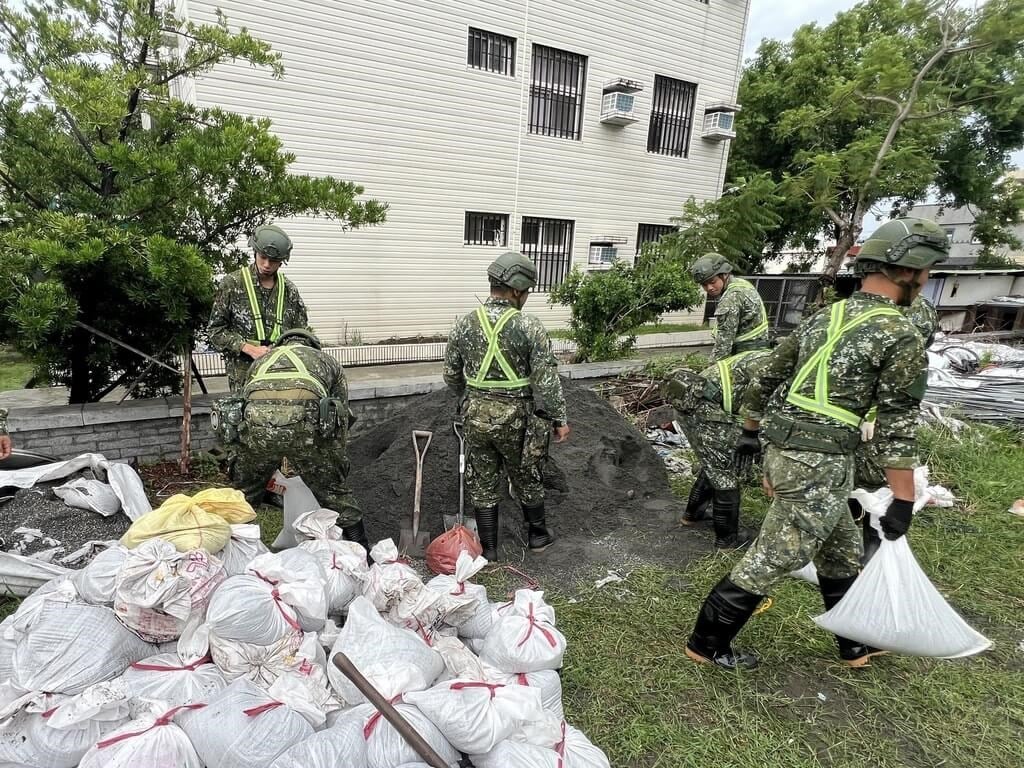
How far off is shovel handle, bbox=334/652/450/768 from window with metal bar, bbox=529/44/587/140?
36.1 ft

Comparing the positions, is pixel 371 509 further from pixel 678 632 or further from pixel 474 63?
pixel 474 63

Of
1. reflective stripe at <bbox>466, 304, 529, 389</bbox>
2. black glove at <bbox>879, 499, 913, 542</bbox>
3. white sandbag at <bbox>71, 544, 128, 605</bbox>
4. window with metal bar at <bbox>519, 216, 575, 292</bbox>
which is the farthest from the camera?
window with metal bar at <bbox>519, 216, 575, 292</bbox>

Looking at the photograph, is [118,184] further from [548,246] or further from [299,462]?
[548,246]

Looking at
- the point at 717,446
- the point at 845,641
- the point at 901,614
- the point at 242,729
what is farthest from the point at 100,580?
the point at 717,446

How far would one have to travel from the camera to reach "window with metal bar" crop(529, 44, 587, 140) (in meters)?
10.8

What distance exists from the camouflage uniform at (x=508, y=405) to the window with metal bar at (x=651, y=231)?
34.9ft

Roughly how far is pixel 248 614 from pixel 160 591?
335mm

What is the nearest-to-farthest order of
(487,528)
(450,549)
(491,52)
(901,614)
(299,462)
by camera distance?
(901,614)
(299,462)
(450,549)
(487,528)
(491,52)

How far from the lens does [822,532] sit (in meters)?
2.34

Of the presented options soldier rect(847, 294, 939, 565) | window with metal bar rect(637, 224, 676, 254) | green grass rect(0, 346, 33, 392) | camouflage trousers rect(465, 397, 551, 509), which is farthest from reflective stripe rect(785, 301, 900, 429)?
window with metal bar rect(637, 224, 676, 254)

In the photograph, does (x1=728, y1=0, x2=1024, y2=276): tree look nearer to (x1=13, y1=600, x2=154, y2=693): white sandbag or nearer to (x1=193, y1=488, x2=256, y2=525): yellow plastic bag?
(x1=193, y1=488, x2=256, y2=525): yellow plastic bag

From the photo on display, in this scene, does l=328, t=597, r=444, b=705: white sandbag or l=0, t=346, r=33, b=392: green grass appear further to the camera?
l=0, t=346, r=33, b=392: green grass

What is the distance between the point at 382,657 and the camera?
191 cm


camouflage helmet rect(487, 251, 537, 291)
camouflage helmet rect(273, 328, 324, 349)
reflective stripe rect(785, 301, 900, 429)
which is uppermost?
camouflage helmet rect(487, 251, 537, 291)
